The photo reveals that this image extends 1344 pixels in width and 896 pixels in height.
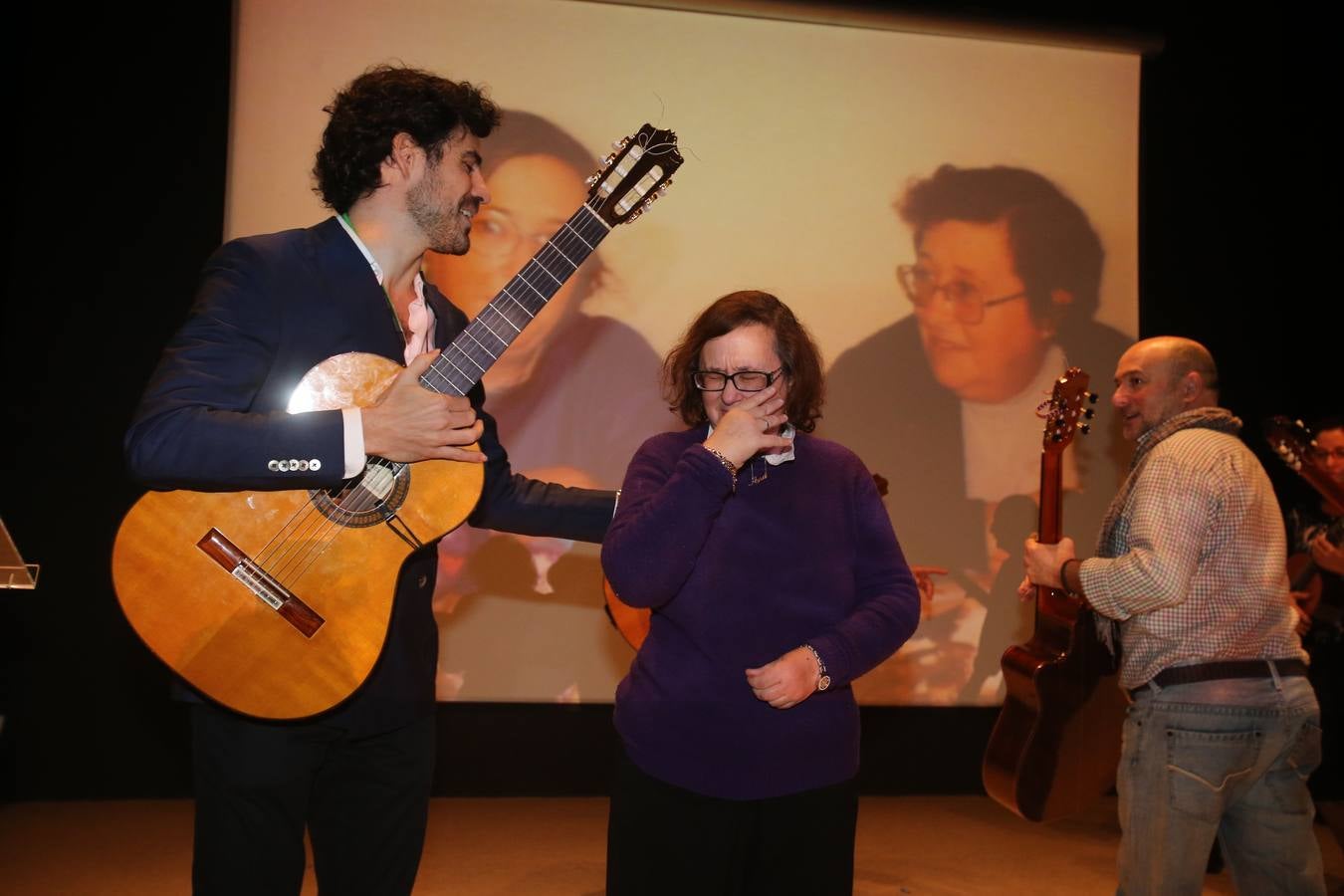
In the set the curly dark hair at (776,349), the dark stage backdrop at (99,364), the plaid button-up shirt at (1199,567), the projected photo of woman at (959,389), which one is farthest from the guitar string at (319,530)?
the projected photo of woman at (959,389)

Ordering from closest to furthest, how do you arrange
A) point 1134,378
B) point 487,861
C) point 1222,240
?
point 1134,378, point 487,861, point 1222,240

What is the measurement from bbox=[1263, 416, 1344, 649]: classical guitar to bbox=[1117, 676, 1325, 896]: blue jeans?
1.69m

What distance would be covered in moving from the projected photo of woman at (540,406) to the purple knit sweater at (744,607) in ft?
8.58

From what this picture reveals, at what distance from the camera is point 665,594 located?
5.56ft

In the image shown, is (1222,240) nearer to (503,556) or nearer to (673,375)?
(503,556)

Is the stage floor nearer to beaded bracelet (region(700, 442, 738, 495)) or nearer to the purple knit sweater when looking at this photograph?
the purple knit sweater

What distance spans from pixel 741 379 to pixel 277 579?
846 millimetres

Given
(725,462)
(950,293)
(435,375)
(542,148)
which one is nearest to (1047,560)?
(725,462)

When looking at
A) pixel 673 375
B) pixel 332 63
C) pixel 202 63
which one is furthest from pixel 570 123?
pixel 673 375

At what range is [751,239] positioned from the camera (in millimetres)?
4617

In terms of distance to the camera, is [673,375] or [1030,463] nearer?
[673,375]

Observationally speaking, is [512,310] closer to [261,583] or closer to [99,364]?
[261,583]

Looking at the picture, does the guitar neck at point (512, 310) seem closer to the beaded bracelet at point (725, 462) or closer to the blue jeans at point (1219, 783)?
the beaded bracelet at point (725, 462)

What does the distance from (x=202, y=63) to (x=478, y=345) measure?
3.28 metres
